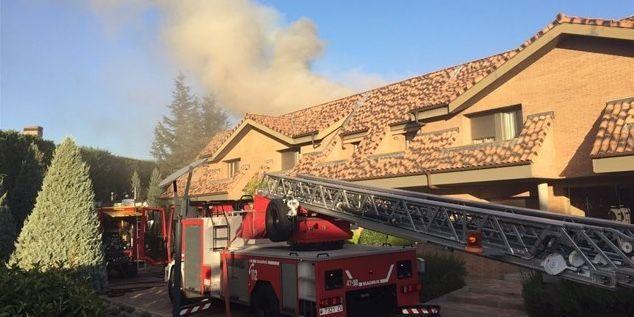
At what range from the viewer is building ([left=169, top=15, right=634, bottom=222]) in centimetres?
1286

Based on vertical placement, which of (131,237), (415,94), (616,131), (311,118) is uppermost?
(415,94)

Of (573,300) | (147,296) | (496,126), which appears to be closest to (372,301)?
(573,300)

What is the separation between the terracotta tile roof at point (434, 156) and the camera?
45.6 feet

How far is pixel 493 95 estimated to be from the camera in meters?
16.0

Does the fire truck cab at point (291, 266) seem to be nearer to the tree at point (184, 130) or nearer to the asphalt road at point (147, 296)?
the asphalt road at point (147, 296)

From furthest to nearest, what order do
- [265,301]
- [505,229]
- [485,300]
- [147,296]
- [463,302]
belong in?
1. [147,296]
2. [463,302]
3. [485,300]
4. [265,301]
5. [505,229]

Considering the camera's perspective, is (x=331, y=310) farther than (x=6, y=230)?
No

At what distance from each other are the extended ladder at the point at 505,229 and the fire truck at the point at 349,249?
2 centimetres

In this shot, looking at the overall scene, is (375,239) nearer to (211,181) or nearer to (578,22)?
(578,22)

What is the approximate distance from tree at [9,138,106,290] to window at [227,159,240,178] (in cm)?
1269

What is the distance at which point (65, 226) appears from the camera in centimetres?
1391

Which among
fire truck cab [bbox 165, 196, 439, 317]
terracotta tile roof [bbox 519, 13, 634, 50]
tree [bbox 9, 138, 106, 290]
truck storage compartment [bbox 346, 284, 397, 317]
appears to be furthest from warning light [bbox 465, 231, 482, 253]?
tree [bbox 9, 138, 106, 290]

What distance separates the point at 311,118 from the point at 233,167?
5989mm

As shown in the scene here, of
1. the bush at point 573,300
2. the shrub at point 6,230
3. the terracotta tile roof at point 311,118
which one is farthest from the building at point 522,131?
the shrub at point 6,230
